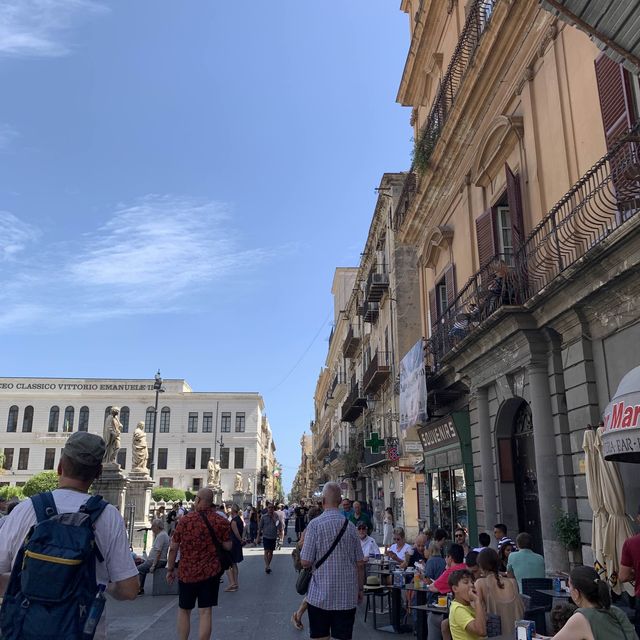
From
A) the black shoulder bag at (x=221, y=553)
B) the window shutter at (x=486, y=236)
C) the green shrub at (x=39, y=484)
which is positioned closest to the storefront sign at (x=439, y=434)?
the window shutter at (x=486, y=236)

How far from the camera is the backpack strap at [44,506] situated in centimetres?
279

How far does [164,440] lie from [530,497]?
70.6 metres

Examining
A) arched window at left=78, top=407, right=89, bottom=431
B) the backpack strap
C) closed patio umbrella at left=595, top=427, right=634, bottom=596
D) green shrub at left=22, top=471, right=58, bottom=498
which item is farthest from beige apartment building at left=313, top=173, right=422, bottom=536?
arched window at left=78, top=407, right=89, bottom=431

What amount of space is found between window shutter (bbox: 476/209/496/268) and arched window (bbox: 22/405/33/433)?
250ft

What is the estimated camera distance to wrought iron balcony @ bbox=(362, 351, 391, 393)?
2745 cm

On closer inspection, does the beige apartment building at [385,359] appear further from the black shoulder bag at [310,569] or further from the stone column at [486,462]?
the black shoulder bag at [310,569]

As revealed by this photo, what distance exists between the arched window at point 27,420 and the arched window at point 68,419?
12.8ft

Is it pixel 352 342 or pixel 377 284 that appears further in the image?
pixel 352 342

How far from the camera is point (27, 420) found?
3081 inches

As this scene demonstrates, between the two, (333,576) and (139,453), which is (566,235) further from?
(139,453)

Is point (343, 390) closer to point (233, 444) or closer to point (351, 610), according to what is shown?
point (233, 444)

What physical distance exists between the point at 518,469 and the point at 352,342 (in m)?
26.6

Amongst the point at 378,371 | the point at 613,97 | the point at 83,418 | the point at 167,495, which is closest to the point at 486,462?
the point at 613,97

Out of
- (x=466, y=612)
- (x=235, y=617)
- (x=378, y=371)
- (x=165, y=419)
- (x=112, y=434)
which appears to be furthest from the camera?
(x=165, y=419)
